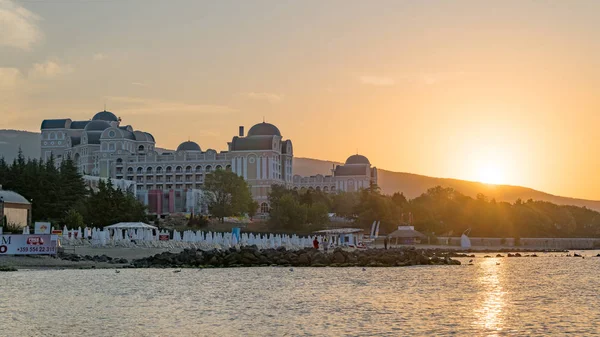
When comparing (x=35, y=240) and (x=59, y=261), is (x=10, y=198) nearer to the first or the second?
(x=35, y=240)

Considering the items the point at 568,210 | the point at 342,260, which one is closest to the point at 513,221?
the point at 568,210

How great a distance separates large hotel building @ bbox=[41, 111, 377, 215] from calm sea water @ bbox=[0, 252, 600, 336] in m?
106

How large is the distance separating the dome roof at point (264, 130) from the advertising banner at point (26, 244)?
113035mm

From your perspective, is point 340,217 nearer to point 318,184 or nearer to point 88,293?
point 318,184

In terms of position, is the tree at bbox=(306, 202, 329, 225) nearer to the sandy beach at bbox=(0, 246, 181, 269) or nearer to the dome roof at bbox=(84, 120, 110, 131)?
the sandy beach at bbox=(0, 246, 181, 269)

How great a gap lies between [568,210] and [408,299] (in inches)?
4233

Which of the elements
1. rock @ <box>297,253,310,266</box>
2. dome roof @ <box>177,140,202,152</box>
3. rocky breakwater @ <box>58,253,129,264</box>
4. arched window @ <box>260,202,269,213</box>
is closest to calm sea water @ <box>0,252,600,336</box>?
rocky breakwater @ <box>58,253,129,264</box>

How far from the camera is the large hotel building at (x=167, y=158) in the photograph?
156 m

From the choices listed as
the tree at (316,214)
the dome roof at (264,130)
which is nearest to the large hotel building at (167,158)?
the dome roof at (264,130)

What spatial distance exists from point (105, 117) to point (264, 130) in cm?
3437

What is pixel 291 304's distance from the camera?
30.7m

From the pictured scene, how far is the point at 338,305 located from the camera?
99.6 ft

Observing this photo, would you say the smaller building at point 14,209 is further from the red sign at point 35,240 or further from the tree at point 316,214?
the tree at point 316,214

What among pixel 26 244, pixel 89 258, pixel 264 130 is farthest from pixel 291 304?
pixel 264 130
